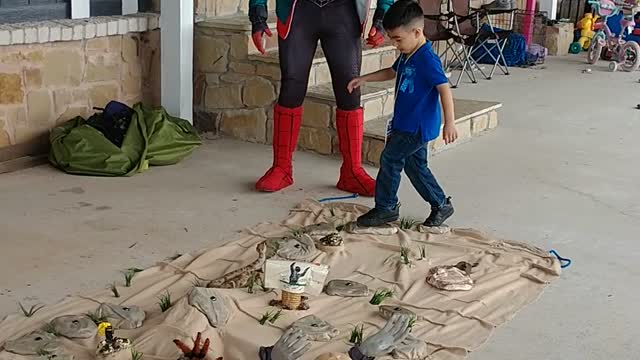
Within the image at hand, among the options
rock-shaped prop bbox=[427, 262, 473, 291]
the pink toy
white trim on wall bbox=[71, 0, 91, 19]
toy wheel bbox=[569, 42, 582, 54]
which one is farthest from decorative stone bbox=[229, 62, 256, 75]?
toy wheel bbox=[569, 42, 582, 54]

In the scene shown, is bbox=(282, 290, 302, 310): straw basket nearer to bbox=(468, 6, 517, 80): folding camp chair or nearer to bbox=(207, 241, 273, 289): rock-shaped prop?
bbox=(207, 241, 273, 289): rock-shaped prop

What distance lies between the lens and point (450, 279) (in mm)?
3059

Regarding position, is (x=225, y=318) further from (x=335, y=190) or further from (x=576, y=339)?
(x=335, y=190)

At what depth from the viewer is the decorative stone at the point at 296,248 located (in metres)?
3.23

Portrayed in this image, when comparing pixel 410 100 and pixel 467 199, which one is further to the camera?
pixel 467 199

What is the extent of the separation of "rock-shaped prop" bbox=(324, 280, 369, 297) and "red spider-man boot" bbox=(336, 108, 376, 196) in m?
1.17

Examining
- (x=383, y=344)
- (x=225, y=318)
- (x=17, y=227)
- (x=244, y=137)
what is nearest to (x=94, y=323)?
(x=225, y=318)

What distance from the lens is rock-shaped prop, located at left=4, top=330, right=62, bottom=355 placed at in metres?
2.43

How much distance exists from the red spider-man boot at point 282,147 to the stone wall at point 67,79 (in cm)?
123

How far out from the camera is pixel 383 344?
2486 millimetres

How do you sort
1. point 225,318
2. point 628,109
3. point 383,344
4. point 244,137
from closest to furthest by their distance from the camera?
point 383,344, point 225,318, point 244,137, point 628,109

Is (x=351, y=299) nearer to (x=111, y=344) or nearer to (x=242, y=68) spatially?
(x=111, y=344)

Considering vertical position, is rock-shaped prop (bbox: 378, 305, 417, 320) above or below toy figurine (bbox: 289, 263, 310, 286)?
below

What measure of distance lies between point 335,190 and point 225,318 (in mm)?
1663
